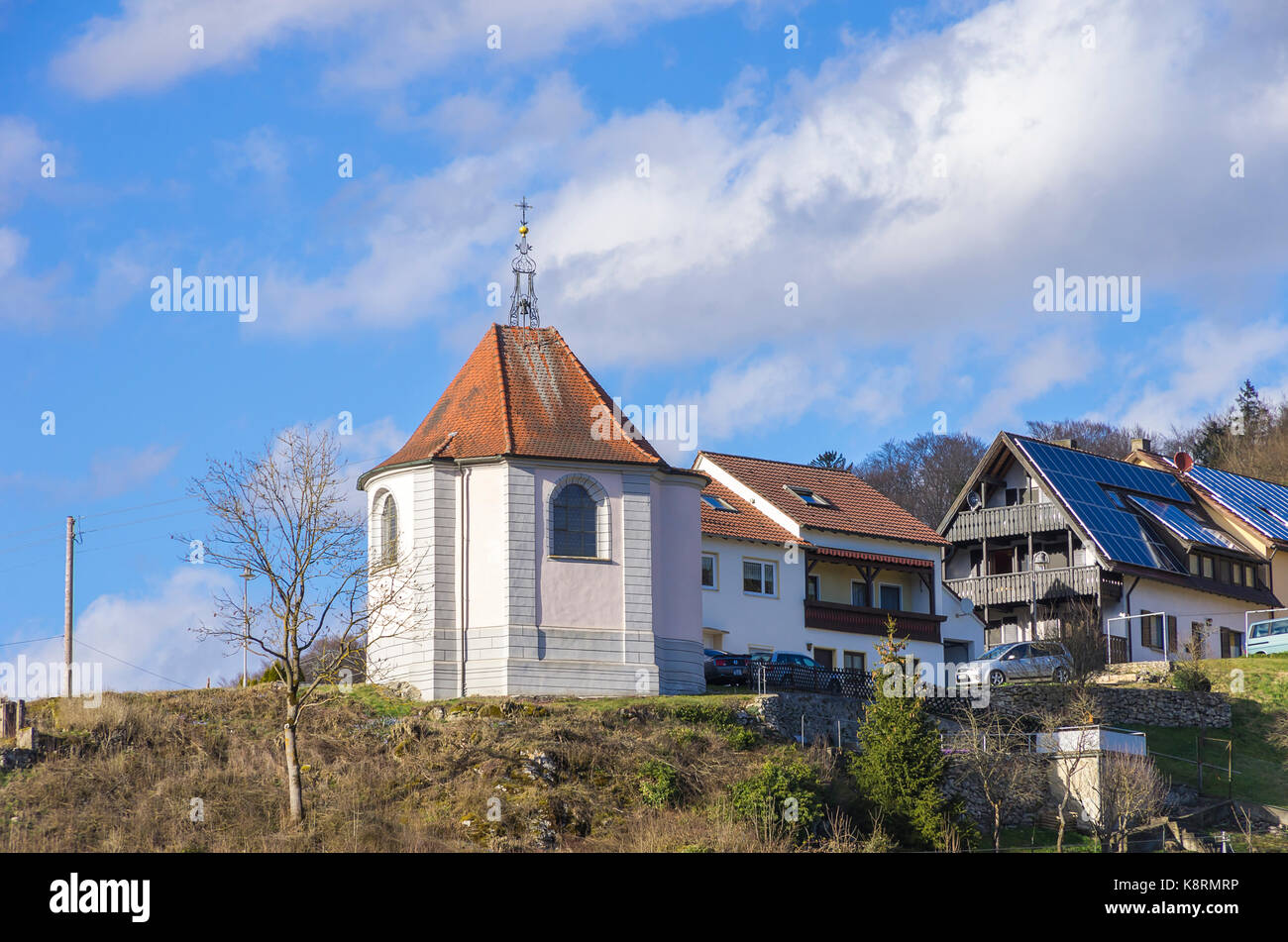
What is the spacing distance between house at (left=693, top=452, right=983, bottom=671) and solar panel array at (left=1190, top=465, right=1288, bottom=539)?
12788mm

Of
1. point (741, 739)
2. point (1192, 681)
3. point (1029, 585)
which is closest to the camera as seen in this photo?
point (741, 739)

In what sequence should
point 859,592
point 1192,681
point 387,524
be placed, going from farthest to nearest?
point 859,592, point 1192,681, point 387,524

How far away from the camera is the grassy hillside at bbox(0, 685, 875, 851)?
1064 inches

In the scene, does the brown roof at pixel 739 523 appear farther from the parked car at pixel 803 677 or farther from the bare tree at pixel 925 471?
the bare tree at pixel 925 471

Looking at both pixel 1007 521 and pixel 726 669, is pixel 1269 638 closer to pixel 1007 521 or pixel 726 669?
pixel 1007 521

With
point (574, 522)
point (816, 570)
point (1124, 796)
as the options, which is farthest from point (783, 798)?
point (816, 570)

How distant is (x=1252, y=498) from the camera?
64125 mm

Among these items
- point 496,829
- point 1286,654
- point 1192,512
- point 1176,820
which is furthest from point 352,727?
point 1192,512

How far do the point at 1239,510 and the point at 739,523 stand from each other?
77.2ft

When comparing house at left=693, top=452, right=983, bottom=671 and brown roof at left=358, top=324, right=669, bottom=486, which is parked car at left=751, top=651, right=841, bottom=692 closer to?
brown roof at left=358, top=324, right=669, bottom=486
